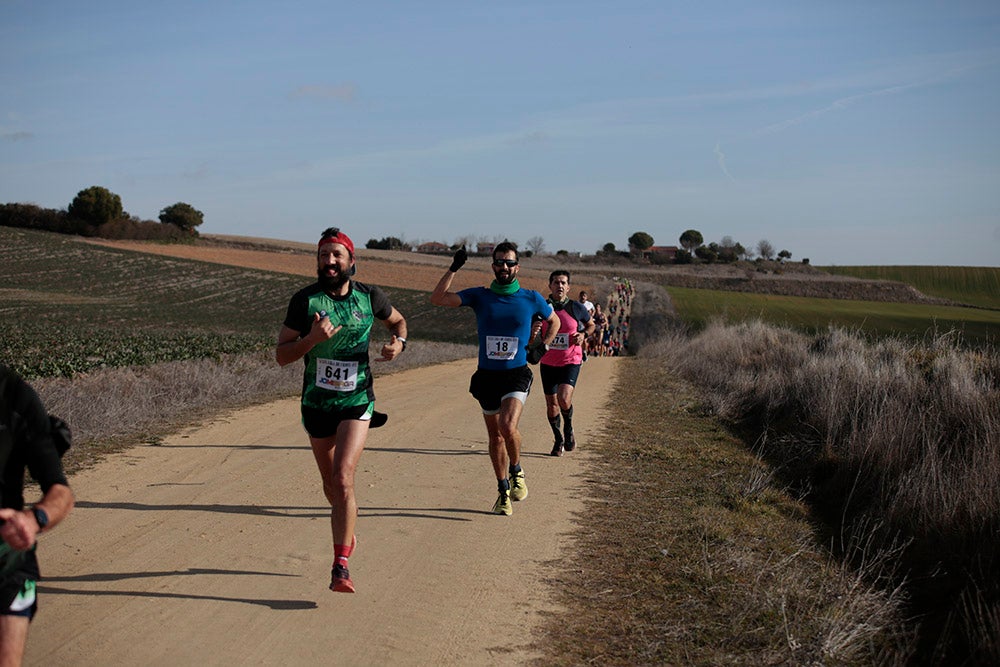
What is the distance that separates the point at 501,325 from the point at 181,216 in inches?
4279

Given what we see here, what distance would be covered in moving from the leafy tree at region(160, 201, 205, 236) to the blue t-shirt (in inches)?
4198

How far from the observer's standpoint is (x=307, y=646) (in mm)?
5312

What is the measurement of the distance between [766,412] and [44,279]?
2187 inches

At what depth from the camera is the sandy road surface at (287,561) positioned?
17.5 feet

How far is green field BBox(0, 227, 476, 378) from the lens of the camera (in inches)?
850

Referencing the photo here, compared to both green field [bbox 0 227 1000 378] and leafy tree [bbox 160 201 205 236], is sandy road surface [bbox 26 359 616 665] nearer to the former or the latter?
green field [bbox 0 227 1000 378]

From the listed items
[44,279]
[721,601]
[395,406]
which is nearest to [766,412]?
[395,406]

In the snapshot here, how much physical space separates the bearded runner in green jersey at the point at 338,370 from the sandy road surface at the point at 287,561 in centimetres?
57

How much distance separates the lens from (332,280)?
20.4 feet

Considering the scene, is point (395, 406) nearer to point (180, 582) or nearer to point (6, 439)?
point (180, 582)

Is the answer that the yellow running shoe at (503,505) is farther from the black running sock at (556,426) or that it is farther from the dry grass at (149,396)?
the dry grass at (149,396)

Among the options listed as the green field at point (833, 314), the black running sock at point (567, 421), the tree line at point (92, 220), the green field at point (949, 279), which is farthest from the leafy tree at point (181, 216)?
the black running sock at point (567, 421)

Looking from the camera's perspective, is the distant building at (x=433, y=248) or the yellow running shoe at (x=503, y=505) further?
the distant building at (x=433, y=248)

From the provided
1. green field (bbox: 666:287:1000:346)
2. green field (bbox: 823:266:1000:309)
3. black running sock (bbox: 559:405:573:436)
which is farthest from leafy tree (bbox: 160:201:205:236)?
black running sock (bbox: 559:405:573:436)
